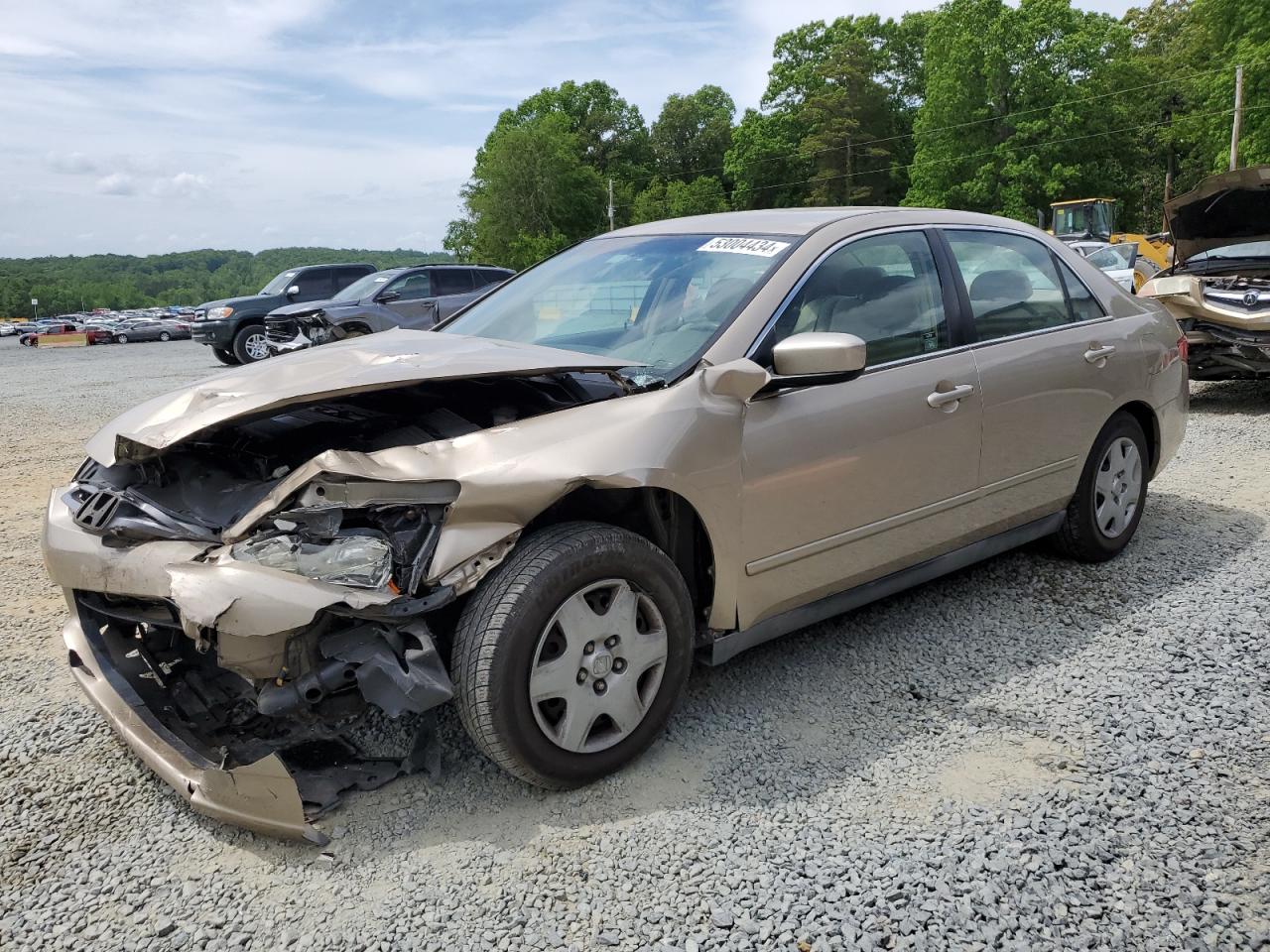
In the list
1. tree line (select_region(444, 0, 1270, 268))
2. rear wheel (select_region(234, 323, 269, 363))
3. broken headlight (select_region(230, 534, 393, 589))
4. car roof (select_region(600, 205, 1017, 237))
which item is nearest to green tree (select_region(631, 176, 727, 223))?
tree line (select_region(444, 0, 1270, 268))

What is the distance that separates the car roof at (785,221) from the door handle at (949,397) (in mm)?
708

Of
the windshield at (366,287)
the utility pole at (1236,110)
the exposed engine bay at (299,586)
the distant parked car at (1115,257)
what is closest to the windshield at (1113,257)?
the distant parked car at (1115,257)

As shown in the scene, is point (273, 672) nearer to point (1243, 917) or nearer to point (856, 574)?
point (856, 574)

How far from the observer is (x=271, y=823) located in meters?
2.41

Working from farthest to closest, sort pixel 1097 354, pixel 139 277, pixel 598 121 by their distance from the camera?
pixel 139 277 < pixel 598 121 < pixel 1097 354

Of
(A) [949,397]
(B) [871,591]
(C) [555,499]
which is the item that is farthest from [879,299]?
(C) [555,499]

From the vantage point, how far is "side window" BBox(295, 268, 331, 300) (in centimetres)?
1800

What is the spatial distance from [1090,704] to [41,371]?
2071 cm

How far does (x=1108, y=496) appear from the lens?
4.43 meters

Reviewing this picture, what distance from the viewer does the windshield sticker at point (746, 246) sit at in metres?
3.32

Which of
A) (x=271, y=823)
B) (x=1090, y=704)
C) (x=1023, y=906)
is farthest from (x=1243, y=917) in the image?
(x=271, y=823)

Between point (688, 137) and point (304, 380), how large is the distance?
87.0 metres

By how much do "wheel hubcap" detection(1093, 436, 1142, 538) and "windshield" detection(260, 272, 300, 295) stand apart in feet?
54.6

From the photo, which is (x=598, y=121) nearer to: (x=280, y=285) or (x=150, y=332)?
(x=150, y=332)
